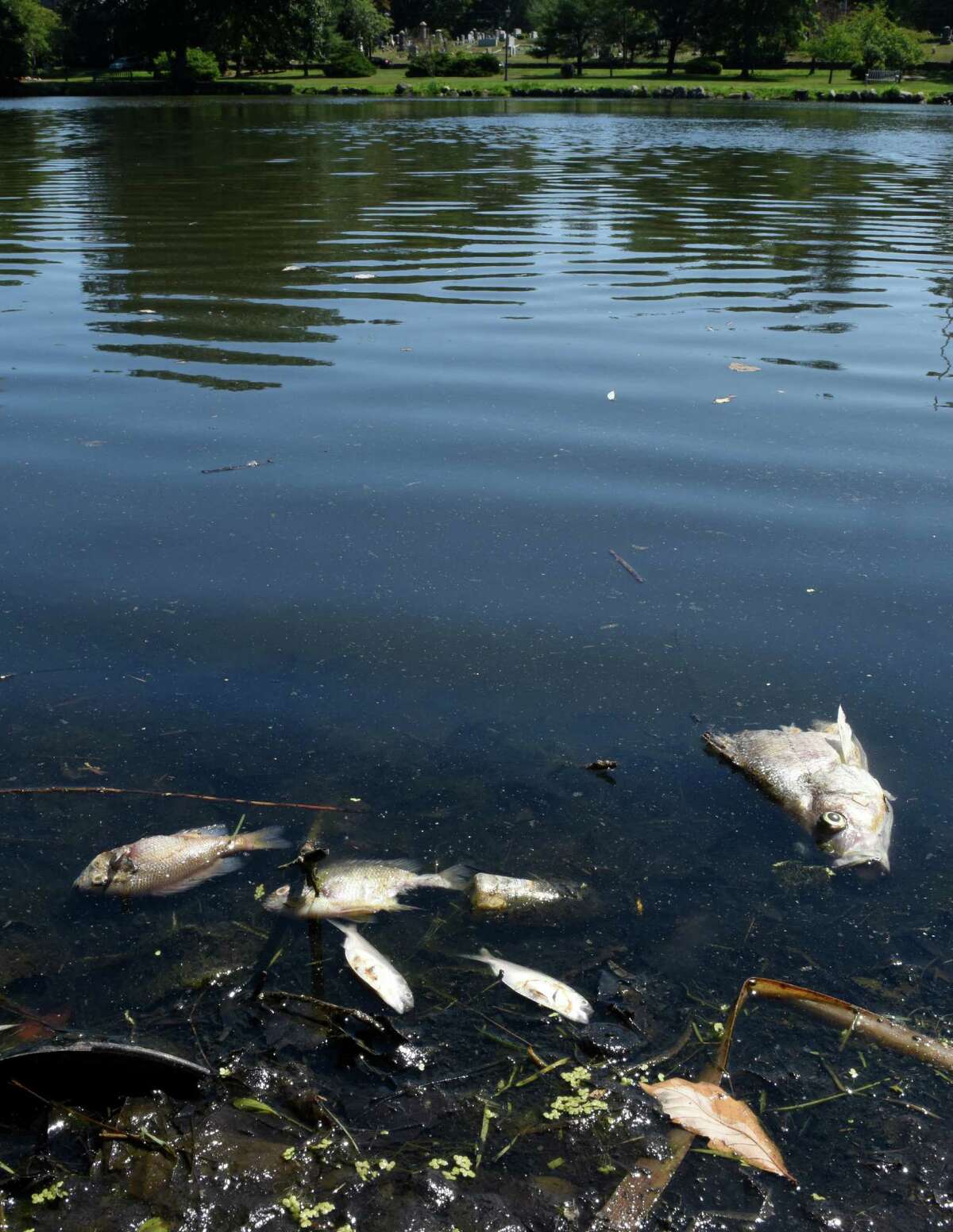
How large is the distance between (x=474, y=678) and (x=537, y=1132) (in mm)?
1764

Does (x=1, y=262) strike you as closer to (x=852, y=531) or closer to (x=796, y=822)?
(x=852, y=531)

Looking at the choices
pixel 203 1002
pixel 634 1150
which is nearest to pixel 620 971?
pixel 634 1150

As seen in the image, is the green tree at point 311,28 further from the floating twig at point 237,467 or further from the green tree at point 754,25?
the floating twig at point 237,467

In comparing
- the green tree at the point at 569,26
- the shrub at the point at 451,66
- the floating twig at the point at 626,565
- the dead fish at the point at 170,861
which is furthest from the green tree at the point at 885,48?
the dead fish at the point at 170,861

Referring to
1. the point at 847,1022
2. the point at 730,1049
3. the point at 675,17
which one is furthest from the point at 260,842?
the point at 675,17

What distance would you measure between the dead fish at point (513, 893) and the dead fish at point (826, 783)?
0.72 m

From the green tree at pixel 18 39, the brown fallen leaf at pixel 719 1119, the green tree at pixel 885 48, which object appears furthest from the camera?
the green tree at pixel 885 48

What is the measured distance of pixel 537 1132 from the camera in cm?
227

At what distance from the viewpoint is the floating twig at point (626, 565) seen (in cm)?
450

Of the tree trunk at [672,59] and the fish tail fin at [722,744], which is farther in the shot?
the tree trunk at [672,59]

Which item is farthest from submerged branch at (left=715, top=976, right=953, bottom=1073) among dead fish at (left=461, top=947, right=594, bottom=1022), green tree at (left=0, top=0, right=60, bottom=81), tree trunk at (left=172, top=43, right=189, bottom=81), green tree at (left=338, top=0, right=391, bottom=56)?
green tree at (left=338, top=0, right=391, bottom=56)

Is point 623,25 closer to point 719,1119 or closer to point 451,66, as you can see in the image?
point 451,66

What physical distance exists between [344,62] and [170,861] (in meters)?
77.4

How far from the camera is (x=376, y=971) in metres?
2.64
